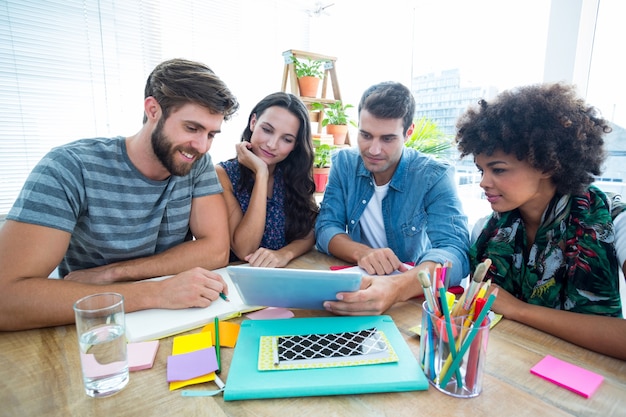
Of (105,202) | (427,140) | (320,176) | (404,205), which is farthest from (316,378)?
(427,140)

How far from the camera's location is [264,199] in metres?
1.59

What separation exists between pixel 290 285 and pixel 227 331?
0.57 ft

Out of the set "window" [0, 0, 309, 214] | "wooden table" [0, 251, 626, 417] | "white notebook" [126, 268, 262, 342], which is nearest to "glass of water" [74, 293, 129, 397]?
"wooden table" [0, 251, 626, 417]

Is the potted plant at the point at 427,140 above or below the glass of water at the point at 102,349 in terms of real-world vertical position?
above

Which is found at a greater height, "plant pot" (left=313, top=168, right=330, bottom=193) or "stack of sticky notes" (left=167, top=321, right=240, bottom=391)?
"plant pot" (left=313, top=168, right=330, bottom=193)

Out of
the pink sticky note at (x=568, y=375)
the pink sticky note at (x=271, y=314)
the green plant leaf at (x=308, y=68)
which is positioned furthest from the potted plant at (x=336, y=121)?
the pink sticky note at (x=568, y=375)

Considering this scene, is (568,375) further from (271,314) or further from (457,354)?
(271,314)

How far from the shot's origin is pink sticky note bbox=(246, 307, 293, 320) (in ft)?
2.80

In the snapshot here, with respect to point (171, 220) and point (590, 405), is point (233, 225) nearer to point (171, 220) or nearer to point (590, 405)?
point (171, 220)

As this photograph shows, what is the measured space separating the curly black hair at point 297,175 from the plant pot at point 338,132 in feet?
4.54

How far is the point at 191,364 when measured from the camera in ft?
2.18

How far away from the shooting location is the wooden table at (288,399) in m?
0.56

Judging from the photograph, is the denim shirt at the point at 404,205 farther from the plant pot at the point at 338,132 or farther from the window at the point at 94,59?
the window at the point at 94,59

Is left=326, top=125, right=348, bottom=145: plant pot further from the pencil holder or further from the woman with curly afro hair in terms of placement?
the pencil holder
